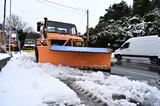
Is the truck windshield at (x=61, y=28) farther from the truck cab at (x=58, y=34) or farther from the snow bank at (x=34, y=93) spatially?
the snow bank at (x=34, y=93)

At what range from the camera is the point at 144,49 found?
1013 inches

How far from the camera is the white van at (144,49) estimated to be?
79.6 feet

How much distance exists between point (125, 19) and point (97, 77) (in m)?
37.2

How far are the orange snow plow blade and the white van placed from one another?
1039 centimetres

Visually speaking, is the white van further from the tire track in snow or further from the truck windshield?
the tire track in snow

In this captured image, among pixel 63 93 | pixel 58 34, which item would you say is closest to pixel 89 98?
pixel 63 93

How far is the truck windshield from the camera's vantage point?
17.5 metres

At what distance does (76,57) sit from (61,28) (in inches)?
151

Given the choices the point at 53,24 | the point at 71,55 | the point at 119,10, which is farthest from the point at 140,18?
the point at 71,55

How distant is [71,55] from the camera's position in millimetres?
14242

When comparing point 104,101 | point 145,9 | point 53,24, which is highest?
point 145,9

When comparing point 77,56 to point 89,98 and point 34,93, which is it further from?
point 89,98

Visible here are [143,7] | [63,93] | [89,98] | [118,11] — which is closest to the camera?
[89,98]

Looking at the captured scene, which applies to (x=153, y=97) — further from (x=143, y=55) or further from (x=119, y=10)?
(x=119, y=10)
